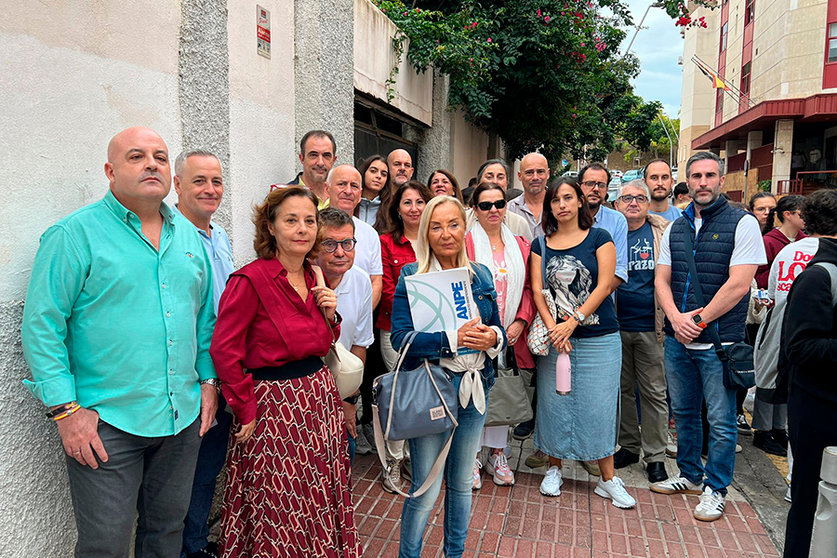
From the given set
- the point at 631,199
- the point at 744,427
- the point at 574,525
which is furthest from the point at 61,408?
the point at 744,427

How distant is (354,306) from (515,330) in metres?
1.17

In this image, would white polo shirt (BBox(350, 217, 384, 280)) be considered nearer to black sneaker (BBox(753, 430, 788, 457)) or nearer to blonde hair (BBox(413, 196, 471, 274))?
blonde hair (BBox(413, 196, 471, 274))

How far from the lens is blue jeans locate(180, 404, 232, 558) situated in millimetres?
3016

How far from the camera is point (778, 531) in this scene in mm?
3555

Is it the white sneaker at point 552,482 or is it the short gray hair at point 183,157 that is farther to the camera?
the white sneaker at point 552,482

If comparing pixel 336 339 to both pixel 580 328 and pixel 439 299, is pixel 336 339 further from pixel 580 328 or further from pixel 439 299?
pixel 580 328

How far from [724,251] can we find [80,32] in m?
3.72

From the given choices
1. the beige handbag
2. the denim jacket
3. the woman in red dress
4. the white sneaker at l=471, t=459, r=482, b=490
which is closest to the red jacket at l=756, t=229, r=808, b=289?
the white sneaker at l=471, t=459, r=482, b=490

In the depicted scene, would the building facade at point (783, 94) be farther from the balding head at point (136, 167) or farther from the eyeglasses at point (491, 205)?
the balding head at point (136, 167)

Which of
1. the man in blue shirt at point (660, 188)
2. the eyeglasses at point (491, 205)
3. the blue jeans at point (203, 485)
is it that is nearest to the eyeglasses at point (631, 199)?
the man in blue shirt at point (660, 188)

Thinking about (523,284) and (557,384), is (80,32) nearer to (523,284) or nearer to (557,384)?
(523,284)

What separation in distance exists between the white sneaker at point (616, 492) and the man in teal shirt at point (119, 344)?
282 cm

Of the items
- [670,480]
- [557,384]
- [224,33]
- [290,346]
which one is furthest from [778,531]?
[224,33]

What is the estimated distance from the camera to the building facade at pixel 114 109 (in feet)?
7.14
